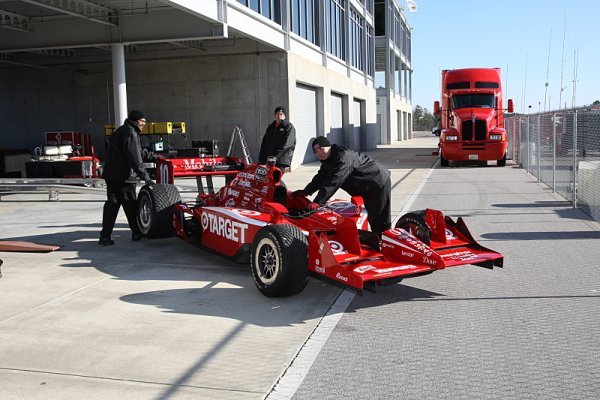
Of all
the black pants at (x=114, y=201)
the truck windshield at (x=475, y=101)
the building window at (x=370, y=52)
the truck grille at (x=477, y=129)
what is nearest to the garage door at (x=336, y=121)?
the truck windshield at (x=475, y=101)

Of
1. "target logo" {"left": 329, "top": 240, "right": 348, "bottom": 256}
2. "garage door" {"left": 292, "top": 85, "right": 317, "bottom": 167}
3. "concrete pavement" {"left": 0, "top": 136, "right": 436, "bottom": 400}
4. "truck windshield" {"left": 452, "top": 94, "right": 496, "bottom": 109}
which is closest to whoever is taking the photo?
"concrete pavement" {"left": 0, "top": 136, "right": 436, "bottom": 400}

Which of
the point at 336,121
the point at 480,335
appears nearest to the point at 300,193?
the point at 480,335

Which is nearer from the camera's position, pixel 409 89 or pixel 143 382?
pixel 143 382

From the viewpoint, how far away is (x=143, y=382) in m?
4.27

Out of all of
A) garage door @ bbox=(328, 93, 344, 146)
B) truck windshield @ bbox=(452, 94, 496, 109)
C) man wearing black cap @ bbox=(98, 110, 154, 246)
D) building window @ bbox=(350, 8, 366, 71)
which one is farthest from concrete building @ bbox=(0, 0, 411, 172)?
man wearing black cap @ bbox=(98, 110, 154, 246)

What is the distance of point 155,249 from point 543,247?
519cm

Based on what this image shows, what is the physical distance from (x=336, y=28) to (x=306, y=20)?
265 inches

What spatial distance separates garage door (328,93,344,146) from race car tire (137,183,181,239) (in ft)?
Result: 82.1

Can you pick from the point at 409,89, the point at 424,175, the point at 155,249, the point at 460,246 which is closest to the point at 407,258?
the point at 460,246

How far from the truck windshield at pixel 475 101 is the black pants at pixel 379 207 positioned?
19.4m

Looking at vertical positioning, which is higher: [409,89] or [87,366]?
[409,89]

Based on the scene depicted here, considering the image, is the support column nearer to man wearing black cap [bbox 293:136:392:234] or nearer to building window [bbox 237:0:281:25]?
building window [bbox 237:0:281:25]

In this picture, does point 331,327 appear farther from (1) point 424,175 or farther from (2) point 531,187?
(1) point 424,175

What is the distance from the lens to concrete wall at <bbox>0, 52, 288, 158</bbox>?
24.7 m
